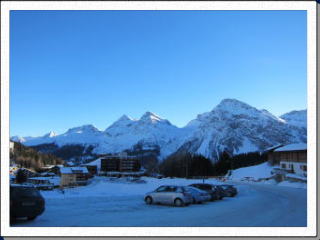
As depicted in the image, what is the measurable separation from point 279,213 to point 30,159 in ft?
266

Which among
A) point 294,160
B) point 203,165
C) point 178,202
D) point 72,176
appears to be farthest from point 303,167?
point 72,176

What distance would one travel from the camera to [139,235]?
9.39 m

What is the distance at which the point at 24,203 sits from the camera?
32.7 ft

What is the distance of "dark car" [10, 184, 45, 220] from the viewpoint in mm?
9906

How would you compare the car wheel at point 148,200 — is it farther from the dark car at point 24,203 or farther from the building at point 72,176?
the building at point 72,176

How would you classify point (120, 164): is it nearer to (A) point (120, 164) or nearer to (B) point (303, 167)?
→ (A) point (120, 164)

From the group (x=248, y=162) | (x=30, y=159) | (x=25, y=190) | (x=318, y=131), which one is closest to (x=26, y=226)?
(x=25, y=190)

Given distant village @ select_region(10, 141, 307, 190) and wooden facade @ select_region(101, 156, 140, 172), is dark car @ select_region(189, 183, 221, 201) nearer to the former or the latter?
distant village @ select_region(10, 141, 307, 190)

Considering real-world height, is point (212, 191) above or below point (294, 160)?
above

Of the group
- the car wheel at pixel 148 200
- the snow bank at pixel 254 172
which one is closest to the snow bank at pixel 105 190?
the car wheel at pixel 148 200

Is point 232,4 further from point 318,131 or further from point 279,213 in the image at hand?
point 279,213

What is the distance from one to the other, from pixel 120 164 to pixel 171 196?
9386 centimetres

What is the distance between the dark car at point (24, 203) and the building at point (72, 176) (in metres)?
61.5

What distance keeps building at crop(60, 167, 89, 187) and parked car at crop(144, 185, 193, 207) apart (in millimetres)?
57466
